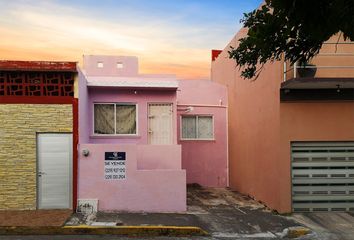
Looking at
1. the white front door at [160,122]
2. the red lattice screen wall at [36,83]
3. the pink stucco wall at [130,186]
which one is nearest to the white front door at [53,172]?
the pink stucco wall at [130,186]

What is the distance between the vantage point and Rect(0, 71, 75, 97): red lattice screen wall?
526 inches

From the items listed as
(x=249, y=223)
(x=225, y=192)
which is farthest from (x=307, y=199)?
(x=225, y=192)

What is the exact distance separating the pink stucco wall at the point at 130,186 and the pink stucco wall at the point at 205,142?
6375mm

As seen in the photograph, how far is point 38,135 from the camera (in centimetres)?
1343

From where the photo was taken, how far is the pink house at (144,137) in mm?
13617

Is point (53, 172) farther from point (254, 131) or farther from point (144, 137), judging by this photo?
point (254, 131)

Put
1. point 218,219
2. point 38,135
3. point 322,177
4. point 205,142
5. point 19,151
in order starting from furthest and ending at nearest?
point 205,142, point 322,177, point 38,135, point 19,151, point 218,219

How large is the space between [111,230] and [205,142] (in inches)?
389

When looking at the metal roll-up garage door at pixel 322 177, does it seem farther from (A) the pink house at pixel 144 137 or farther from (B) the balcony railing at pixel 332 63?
(A) the pink house at pixel 144 137

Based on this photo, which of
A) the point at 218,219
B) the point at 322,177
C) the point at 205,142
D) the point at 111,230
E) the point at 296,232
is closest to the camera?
the point at 111,230

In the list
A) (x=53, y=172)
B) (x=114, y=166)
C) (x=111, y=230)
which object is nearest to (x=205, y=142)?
(x=114, y=166)

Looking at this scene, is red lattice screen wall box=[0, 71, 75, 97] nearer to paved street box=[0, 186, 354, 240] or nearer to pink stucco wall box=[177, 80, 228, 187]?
paved street box=[0, 186, 354, 240]

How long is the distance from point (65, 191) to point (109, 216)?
64.5 inches

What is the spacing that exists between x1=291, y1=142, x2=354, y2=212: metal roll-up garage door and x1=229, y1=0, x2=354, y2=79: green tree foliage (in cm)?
517
